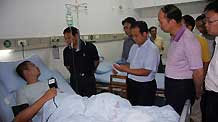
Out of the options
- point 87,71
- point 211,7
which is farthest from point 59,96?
point 211,7

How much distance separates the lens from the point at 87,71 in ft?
6.10

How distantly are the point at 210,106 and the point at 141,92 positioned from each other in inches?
25.0

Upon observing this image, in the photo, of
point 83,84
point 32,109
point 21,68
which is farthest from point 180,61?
point 21,68

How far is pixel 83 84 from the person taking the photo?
1.84 meters

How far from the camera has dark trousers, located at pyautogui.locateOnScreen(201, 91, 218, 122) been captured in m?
1.44

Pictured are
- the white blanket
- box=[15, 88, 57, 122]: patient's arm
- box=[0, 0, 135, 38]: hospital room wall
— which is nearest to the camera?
the white blanket

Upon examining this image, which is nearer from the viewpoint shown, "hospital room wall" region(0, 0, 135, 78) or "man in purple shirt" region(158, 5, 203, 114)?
"man in purple shirt" region(158, 5, 203, 114)

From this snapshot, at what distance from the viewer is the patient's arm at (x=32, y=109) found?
1373mm

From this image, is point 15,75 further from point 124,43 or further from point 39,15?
point 124,43

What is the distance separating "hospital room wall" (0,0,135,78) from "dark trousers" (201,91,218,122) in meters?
0.93

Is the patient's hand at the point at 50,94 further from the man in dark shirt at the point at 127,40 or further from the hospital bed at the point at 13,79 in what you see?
the man in dark shirt at the point at 127,40

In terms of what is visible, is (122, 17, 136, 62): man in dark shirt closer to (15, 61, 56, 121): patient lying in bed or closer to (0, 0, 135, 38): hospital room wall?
(0, 0, 135, 38): hospital room wall

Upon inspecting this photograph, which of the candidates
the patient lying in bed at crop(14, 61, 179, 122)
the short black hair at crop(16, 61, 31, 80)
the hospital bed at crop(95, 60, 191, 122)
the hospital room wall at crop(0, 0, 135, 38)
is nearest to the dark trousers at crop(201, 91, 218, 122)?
the patient lying in bed at crop(14, 61, 179, 122)

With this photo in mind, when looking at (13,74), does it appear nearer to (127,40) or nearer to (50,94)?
(50,94)
